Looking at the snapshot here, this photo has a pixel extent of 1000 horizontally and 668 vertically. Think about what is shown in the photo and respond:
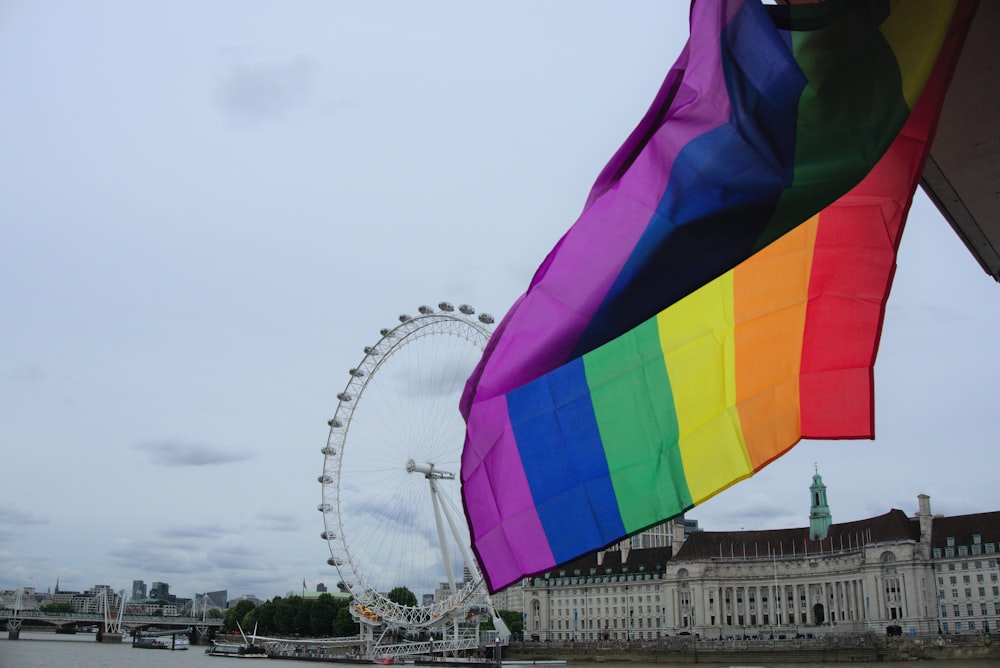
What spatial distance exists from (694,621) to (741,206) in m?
97.4

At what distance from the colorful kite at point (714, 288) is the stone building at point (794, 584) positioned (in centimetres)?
7292

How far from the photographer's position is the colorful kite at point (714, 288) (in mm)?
3398

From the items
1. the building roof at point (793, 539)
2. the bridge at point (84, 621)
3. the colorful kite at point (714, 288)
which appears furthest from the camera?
the bridge at point (84, 621)

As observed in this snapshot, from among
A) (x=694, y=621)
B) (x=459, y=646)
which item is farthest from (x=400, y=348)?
(x=694, y=621)

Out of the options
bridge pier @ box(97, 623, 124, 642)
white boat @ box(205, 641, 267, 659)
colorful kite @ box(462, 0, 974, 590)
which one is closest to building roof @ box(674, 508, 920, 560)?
white boat @ box(205, 641, 267, 659)

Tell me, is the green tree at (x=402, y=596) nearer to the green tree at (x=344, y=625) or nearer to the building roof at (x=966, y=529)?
the green tree at (x=344, y=625)

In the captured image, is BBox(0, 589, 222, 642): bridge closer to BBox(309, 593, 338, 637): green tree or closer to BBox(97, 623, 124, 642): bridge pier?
BBox(97, 623, 124, 642): bridge pier

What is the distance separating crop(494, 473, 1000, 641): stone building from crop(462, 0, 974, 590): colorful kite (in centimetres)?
7292

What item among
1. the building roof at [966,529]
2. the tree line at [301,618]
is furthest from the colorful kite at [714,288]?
the tree line at [301,618]

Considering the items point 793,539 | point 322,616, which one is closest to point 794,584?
point 793,539

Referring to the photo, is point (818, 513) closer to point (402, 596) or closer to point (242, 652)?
point (402, 596)

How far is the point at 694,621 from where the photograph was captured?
94.4 metres

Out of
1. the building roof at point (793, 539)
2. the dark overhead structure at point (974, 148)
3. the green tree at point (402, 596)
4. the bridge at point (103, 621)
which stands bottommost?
the bridge at point (103, 621)

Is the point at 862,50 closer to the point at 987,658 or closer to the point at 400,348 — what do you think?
the point at 400,348
